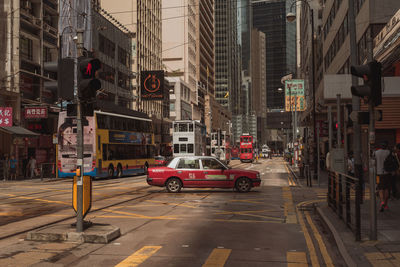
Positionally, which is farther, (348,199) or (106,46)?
(106,46)

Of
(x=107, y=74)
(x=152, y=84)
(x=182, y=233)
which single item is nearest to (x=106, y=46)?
(x=107, y=74)

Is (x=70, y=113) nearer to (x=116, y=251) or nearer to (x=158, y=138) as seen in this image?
(x=116, y=251)

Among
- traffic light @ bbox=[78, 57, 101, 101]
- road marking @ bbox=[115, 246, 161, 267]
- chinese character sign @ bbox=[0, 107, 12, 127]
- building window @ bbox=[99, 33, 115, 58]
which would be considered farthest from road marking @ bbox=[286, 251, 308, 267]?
building window @ bbox=[99, 33, 115, 58]

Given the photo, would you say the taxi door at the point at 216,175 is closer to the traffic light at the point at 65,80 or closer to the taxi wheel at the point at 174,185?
the taxi wheel at the point at 174,185

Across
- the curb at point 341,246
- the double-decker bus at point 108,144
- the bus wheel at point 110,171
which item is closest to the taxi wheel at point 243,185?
the curb at point 341,246

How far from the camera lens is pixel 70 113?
9617mm

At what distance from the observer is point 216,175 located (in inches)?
800

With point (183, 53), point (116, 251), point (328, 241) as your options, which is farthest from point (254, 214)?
point (183, 53)

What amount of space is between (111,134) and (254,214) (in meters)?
19.1

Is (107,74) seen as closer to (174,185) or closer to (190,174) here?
(174,185)

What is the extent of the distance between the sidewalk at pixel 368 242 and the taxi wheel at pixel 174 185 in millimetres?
8862

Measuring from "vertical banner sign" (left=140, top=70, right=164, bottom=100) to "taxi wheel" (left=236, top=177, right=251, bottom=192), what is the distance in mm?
28711

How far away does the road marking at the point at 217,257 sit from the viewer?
7.37 m

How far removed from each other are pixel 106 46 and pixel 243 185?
41.0 m
